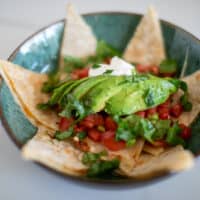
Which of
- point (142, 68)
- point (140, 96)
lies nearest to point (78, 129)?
point (140, 96)

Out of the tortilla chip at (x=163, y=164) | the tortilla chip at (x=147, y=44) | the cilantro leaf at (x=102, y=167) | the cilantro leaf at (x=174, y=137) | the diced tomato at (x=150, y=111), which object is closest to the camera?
the tortilla chip at (x=163, y=164)

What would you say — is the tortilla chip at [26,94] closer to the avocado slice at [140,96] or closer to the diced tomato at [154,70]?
the avocado slice at [140,96]

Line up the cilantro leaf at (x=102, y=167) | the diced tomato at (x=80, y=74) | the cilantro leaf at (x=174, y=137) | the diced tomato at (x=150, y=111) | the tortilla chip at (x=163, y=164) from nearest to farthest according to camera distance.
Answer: the tortilla chip at (x=163, y=164) → the cilantro leaf at (x=102, y=167) → the cilantro leaf at (x=174, y=137) → the diced tomato at (x=150, y=111) → the diced tomato at (x=80, y=74)

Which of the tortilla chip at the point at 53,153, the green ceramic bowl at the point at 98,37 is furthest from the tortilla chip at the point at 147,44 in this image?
the tortilla chip at the point at 53,153

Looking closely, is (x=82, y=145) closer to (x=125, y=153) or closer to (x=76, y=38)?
(x=125, y=153)

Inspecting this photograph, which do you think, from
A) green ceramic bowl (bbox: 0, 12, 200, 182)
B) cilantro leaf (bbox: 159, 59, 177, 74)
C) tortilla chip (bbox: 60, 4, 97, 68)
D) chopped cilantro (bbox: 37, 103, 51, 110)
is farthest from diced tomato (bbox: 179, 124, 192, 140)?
tortilla chip (bbox: 60, 4, 97, 68)

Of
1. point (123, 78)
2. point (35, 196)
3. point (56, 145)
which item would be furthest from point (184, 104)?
point (35, 196)

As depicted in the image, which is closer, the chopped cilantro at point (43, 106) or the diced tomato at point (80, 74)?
the chopped cilantro at point (43, 106)
